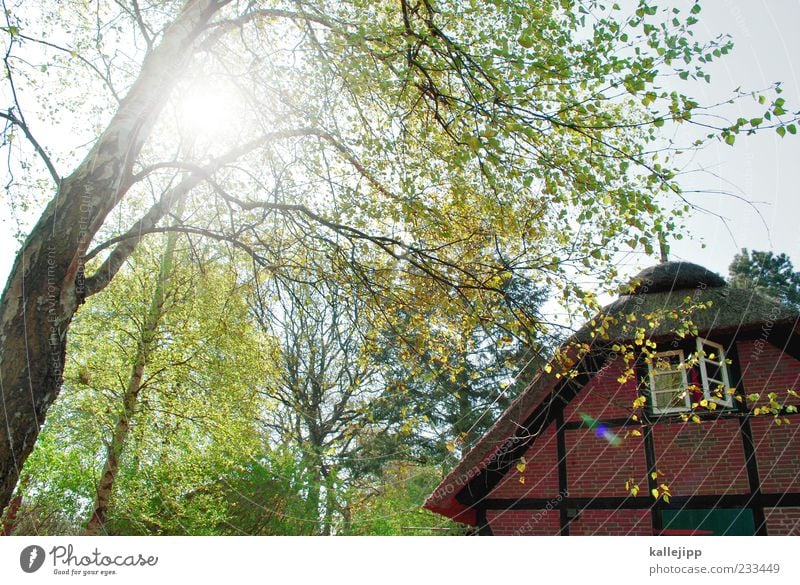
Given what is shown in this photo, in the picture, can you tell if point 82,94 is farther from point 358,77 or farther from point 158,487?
point 158,487

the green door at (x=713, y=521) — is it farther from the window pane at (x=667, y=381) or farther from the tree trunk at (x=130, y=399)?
the tree trunk at (x=130, y=399)

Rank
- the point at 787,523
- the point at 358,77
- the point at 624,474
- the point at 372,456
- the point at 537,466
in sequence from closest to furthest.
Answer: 1. the point at 358,77
2. the point at 787,523
3. the point at 624,474
4. the point at 537,466
5. the point at 372,456

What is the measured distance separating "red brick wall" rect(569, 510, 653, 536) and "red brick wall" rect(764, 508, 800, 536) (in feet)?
3.58

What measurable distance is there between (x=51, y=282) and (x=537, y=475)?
540 centimetres

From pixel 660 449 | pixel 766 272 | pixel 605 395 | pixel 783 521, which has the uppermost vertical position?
pixel 766 272

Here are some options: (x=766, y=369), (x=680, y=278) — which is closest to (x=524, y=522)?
(x=766, y=369)

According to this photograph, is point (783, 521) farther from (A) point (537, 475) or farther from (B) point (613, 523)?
(A) point (537, 475)

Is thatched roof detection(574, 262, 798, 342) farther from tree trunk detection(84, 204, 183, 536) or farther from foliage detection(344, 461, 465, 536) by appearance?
foliage detection(344, 461, 465, 536)

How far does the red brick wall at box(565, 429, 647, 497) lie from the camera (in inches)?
247

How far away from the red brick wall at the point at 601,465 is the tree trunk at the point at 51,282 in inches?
209

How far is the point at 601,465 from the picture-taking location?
6.40 meters

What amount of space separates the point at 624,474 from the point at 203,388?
608cm

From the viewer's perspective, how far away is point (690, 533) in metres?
5.66
